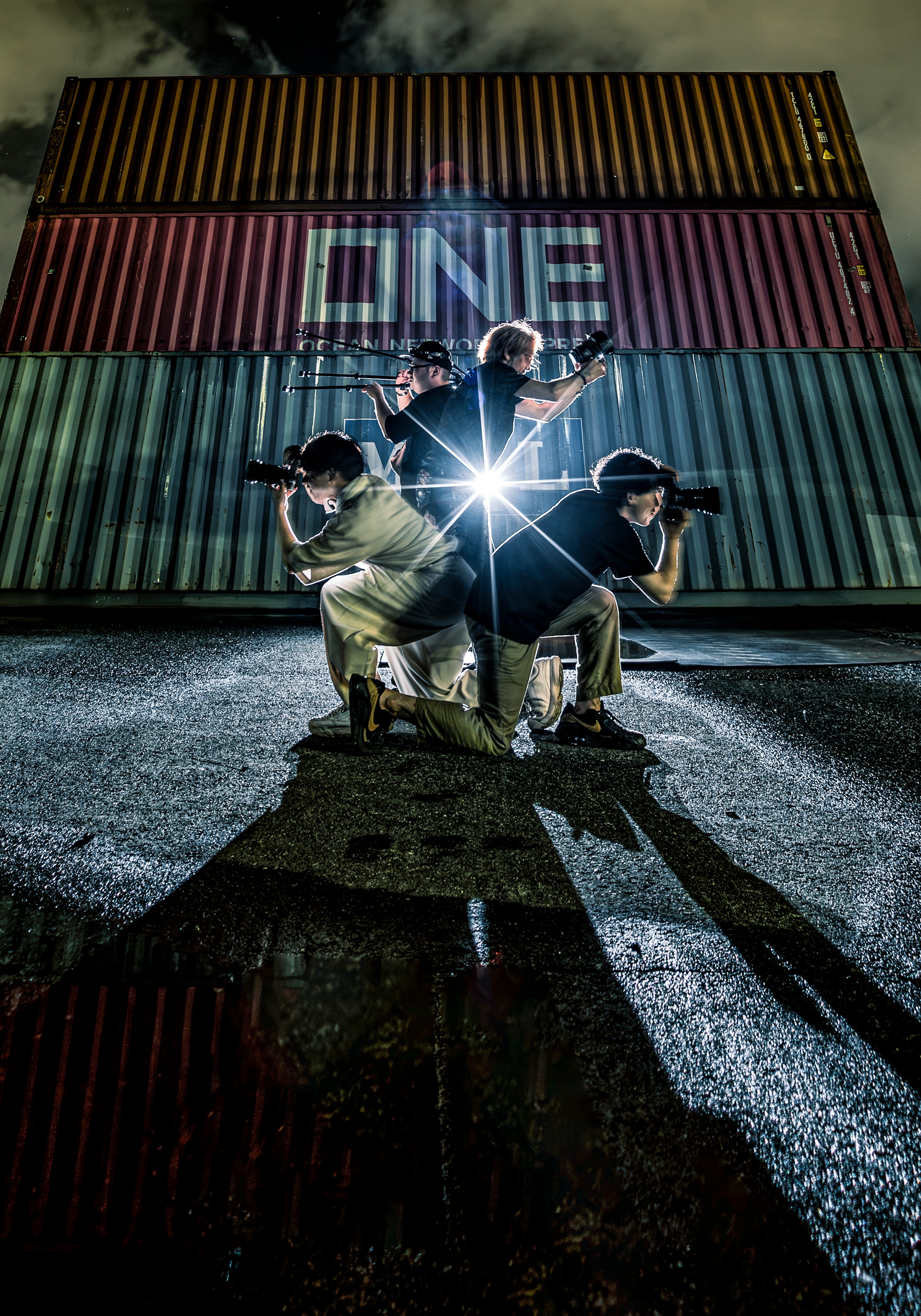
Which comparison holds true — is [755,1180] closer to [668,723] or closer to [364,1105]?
[364,1105]

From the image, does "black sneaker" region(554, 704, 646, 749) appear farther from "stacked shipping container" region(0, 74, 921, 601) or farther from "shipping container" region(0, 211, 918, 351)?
"shipping container" region(0, 211, 918, 351)

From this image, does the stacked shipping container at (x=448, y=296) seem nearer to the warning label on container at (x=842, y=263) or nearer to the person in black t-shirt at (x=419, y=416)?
the warning label on container at (x=842, y=263)

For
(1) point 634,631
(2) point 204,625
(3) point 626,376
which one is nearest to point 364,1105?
(1) point 634,631

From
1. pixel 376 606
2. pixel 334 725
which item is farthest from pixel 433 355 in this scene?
pixel 334 725

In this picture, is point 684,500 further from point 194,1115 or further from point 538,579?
point 194,1115

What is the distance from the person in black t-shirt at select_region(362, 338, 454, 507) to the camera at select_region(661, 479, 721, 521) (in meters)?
1.18

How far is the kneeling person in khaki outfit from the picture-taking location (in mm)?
2352

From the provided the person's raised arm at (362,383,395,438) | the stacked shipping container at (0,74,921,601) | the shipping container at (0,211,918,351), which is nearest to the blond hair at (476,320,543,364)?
the person's raised arm at (362,383,395,438)

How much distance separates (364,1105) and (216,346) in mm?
8297

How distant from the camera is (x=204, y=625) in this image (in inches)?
226

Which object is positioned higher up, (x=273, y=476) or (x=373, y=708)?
(x=273, y=476)

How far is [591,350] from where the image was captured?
3082mm

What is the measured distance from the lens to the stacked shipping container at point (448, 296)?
21.4 ft

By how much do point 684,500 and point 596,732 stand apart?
101cm
